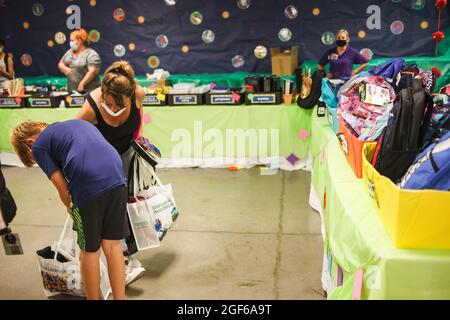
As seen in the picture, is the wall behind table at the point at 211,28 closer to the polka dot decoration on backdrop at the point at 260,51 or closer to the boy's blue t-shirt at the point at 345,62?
the polka dot decoration on backdrop at the point at 260,51

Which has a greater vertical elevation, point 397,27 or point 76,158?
point 397,27

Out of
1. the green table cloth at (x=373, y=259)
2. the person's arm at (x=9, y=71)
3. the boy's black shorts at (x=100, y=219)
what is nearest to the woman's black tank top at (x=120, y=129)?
the boy's black shorts at (x=100, y=219)

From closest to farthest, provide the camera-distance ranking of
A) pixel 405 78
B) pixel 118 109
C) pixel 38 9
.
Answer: pixel 405 78
pixel 118 109
pixel 38 9

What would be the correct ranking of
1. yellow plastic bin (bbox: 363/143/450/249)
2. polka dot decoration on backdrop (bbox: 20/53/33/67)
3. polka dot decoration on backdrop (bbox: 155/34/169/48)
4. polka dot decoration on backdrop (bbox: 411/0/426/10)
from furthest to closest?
polka dot decoration on backdrop (bbox: 20/53/33/67) → polka dot decoration on backdrop (bbox: 155/34/169/48) → polka dot decoration on backdrop (bbox: 411/0/426/10) → yellow plastic bin (bbox: 363/143/450/249)

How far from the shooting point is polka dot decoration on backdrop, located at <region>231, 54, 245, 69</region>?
5.68 m

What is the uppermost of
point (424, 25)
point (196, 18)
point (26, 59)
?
point (196, 18)

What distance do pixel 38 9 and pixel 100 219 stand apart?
508 centimetres

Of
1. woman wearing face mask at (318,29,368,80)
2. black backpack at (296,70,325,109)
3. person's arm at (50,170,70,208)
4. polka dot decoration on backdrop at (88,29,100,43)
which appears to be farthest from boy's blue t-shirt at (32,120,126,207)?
polka dot decoration on backdrop at (88,29,100,43)

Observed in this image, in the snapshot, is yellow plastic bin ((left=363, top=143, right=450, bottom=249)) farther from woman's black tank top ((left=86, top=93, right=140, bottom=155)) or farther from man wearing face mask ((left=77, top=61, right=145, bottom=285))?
woman's black tank top ((left=86, top=93, right=140, bottom=155))

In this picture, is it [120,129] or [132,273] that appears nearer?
[120,129]

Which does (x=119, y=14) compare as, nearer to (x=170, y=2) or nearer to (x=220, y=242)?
(x=170, y=2)

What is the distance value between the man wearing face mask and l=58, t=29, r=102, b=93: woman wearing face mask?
8.75ft

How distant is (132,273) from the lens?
105 inches

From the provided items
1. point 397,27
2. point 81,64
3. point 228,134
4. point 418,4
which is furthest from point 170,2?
point 418,4
